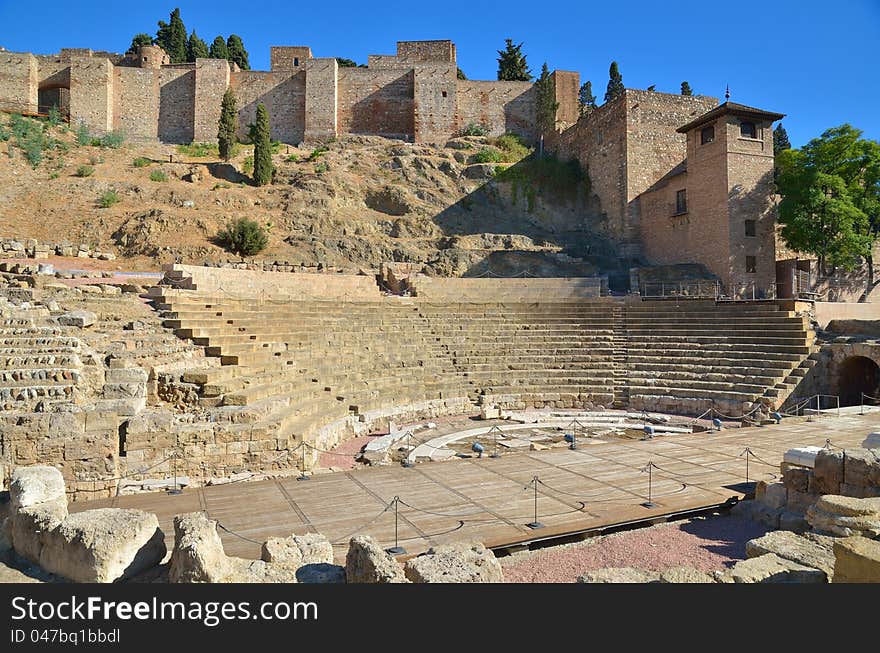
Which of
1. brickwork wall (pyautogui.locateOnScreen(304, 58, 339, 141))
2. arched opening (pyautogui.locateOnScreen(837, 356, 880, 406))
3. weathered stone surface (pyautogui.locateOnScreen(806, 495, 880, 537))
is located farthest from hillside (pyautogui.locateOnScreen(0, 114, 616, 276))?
weathered stone surface (pyautogui.locateOnScreen(806, 495, 880, 537))

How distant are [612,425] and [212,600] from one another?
465 inches

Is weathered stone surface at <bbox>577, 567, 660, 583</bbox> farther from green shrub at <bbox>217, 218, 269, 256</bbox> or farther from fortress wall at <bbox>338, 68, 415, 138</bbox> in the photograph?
fortress wall at <bbox>338, 68, 415, 138</bbox>

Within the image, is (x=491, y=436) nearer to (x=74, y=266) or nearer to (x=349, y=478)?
(x=349, y=478)

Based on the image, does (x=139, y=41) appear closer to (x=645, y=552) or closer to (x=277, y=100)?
(x=277, y=100)

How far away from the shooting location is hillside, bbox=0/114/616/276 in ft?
80.1

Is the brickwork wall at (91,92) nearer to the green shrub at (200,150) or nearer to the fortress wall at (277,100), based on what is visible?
the green shrub at (200,150)

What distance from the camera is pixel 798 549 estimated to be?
4.62m

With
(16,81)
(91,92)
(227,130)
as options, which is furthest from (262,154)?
(16,81)

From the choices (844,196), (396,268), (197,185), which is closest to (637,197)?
(844,196)

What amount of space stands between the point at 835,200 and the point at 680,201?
6.11m

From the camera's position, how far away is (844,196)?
2273 centimetres

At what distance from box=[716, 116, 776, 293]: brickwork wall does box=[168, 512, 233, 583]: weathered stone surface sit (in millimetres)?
24446

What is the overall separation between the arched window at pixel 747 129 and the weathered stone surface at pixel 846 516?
22516mm

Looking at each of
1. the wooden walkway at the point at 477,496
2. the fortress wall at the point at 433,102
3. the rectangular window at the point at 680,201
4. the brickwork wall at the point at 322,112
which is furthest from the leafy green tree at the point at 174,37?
the wooden walkway at the point at 477,496
